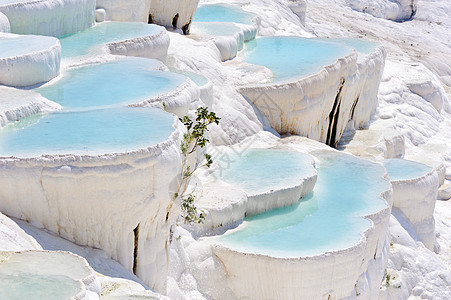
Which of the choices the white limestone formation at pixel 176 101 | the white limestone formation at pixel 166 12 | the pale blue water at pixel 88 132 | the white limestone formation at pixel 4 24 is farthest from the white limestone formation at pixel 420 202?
the white limestone formation at pixel 4 24

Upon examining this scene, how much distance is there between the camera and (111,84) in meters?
9.70

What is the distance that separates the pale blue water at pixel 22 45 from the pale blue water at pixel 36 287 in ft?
13.7

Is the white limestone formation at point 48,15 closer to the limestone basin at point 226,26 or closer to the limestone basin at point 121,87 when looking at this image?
the limestone basin at point 121,87

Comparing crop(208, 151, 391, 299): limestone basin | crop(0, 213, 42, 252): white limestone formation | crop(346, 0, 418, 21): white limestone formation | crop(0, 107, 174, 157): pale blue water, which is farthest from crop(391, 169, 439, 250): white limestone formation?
crop(346, 0, 418, 21): white limestone formation

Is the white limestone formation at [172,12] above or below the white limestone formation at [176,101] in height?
below

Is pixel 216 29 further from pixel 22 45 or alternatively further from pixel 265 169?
pixel 22 45

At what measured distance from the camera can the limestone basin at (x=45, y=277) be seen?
5.53m

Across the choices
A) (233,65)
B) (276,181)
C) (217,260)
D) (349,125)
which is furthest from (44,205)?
(349,125)

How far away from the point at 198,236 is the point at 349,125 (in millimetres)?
6944

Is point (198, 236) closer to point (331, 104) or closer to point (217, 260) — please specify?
point (217, 260)

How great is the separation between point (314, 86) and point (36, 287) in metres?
8.66

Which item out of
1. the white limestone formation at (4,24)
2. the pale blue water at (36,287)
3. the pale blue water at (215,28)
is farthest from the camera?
the pale blue water at (215,28)

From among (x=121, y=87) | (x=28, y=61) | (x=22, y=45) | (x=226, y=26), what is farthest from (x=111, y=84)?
(x=226, y=26)

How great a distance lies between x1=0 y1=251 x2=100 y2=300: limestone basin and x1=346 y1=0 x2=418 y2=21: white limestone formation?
74.9ft
